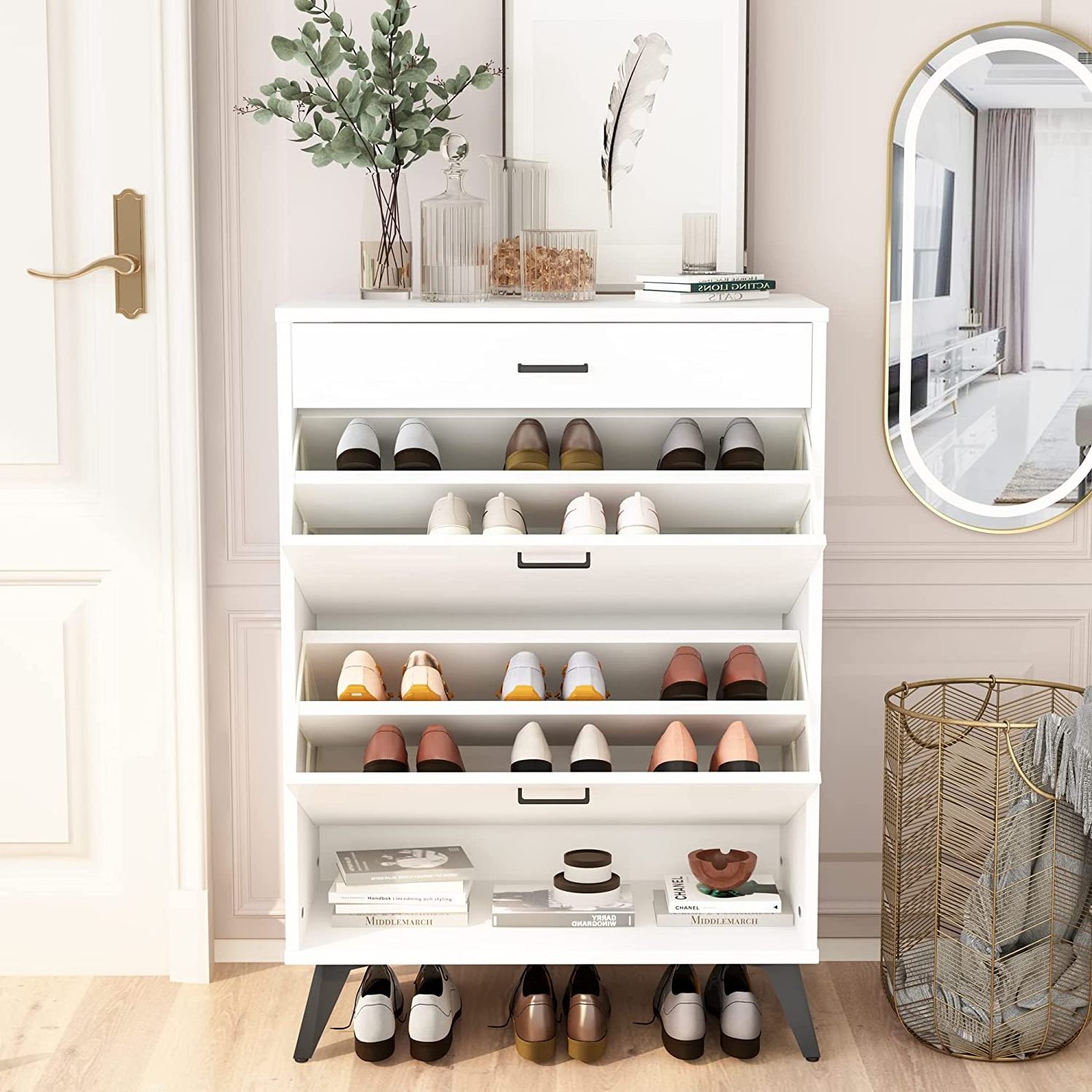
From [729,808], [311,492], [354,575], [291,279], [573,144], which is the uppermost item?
[573,144]

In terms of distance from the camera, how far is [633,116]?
2.62 meters

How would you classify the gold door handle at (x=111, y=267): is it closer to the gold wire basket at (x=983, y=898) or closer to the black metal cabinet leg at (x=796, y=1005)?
the gold wire basket at (x=983, y=898)

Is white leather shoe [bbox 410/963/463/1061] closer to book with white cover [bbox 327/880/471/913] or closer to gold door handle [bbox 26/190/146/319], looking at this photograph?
book with white cover [bbox 327/880/471/913]

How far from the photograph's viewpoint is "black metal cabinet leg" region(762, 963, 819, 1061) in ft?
8.05

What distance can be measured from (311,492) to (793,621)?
0.93m

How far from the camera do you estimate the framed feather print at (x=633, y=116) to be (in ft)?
8.50

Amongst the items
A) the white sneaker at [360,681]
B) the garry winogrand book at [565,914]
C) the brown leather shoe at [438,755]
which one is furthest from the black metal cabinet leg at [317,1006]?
the white sneaker at [360,681]

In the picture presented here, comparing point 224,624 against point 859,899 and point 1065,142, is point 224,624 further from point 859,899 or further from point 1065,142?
point 1065,142

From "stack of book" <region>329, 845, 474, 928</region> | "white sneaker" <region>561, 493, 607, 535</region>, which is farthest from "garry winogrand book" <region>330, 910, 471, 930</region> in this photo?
"white sneaker" <region>561, 493, 607, 535</region>

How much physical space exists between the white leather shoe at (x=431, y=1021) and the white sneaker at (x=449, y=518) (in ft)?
2.79

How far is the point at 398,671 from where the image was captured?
8.15 feet

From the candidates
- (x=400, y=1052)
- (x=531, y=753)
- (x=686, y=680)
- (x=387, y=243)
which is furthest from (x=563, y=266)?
(x=400, y=1052)

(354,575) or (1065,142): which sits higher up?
(1065,142)

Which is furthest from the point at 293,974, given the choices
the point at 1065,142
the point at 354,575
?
the point at 1065,142
